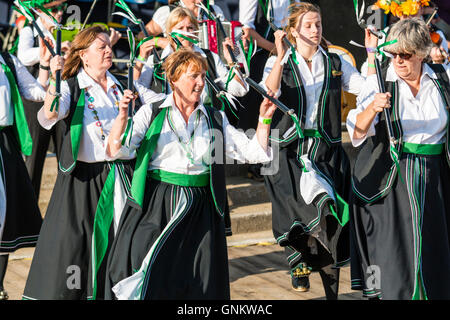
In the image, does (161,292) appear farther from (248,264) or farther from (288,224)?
(248,264)

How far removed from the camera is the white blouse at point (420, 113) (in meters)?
4.95

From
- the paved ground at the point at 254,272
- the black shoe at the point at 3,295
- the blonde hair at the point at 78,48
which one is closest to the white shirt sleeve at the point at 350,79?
the paved ground at the point at 254,272

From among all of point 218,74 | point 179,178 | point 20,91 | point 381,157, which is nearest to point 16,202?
point 20,91

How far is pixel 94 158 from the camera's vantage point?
5531 mm

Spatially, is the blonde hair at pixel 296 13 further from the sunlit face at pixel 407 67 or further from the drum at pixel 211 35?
the sunlit face at pixel 407 67

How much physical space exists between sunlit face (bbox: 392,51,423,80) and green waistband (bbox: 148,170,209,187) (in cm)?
126

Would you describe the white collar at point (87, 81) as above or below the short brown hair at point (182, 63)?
below

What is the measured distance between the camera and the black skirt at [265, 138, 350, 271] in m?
5.88

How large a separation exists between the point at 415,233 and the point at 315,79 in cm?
162

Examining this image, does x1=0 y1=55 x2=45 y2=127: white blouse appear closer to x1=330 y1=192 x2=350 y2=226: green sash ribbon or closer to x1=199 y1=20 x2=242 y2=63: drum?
x1=199 y1=20 x2=242 y2=63: drum

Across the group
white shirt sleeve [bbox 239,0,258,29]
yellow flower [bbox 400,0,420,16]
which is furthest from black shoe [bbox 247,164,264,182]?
yellow flower [bbox 400,0,420,16]

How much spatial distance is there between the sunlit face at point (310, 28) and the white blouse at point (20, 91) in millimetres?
1860
